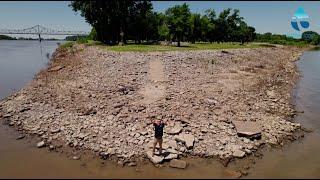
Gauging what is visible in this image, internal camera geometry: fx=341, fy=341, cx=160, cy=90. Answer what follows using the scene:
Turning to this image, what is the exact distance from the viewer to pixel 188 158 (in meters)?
15.7

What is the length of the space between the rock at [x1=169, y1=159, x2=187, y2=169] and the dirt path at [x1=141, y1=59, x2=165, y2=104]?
780cm

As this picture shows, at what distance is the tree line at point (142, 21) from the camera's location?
5984 centimetres

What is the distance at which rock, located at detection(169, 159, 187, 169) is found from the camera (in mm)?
14859

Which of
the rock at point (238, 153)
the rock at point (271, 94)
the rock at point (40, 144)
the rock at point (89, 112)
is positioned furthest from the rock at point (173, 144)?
the rock at point (271, 94)

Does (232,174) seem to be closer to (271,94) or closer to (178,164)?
(178,164)

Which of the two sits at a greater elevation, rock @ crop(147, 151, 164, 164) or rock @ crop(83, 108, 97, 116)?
rock @ crop(83, 108, 97, 116)

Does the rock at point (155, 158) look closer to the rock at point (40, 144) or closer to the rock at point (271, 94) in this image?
the rock at point (40, 144)

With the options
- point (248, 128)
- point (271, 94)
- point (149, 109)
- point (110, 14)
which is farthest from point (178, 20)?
point (248, 128)

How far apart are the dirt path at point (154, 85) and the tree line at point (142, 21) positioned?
88.6ft

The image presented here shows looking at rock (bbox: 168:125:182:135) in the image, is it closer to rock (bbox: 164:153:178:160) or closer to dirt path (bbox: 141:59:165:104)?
rock (bbox: 164:153:178:160)

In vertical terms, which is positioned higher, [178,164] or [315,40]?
[315,40]

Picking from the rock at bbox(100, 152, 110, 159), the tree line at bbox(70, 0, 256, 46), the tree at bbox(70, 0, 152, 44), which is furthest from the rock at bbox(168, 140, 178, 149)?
the tree at bbox(70, 0, 152, 44)

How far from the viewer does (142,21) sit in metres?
75.1

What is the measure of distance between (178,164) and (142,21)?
63.1m
